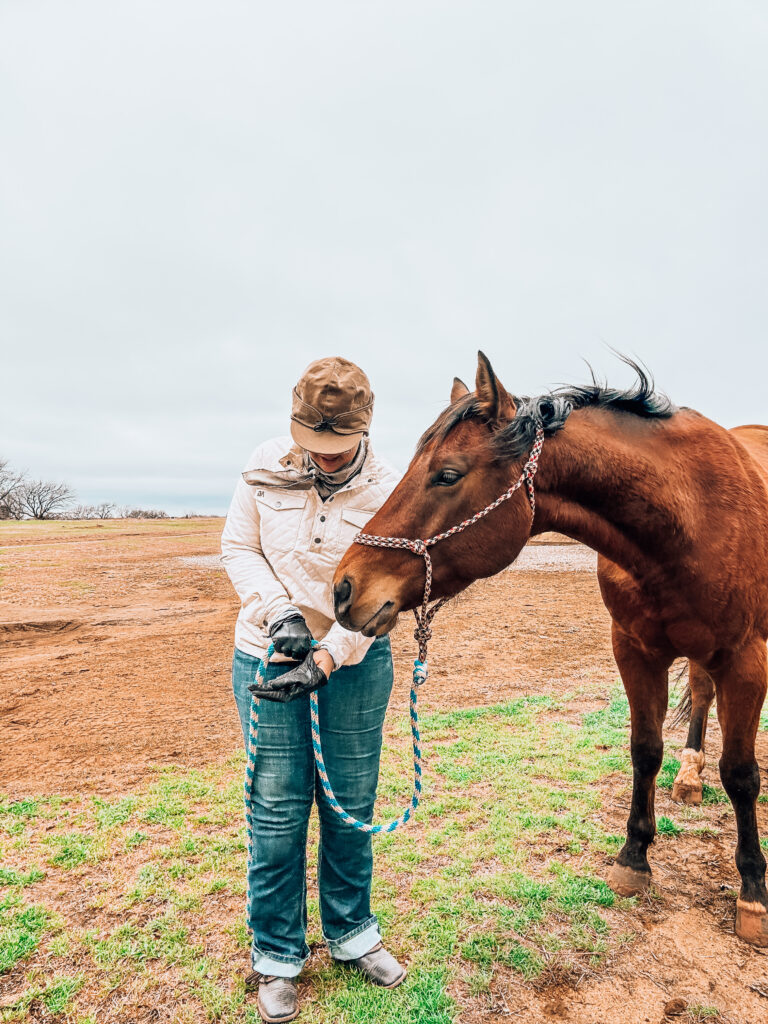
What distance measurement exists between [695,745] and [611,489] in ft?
9.63

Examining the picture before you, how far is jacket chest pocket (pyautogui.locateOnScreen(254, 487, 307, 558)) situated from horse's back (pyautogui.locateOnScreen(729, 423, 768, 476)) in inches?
102

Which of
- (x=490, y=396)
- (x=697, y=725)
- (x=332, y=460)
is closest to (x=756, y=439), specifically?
(x=697, y=725)

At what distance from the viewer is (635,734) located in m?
3.34

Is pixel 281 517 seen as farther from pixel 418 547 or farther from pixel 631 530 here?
pixel 631 530

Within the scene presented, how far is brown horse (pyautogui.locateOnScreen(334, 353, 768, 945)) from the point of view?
2.30 metres

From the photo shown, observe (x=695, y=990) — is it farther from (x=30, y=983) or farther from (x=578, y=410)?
(x=30, y=983)

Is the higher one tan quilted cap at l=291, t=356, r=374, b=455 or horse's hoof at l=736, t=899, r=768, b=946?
tan quilted cap at l=291, t=356, r=374, b=455

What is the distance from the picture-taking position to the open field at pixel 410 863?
95.2 inches

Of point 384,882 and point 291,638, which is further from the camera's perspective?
point 384,882

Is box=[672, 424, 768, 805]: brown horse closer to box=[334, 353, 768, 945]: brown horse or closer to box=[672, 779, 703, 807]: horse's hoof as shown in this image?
box=[672, 779, 703, 807]: horse's hoof

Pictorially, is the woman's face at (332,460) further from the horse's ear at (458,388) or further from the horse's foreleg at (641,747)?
the horse's foreleg at (641,747)

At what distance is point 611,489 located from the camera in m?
2.49

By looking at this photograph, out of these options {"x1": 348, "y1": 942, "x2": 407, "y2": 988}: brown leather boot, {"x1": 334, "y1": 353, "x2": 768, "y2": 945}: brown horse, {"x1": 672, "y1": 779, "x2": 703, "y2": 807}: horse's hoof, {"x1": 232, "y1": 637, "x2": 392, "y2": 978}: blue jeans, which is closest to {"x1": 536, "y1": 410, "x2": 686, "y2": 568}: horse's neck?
{"x1": 334, "y1": 353, "x2": 768, "y2": 945}: brown horse

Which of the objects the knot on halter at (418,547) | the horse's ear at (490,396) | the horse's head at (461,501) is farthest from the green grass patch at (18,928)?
the horse's ear at (490,396)
